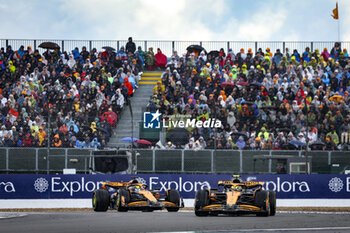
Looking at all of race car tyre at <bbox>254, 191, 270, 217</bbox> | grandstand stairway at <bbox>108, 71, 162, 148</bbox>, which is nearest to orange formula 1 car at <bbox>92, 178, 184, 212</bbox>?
race car tyre at <bbox>254, 191, 270, 217</bbox>

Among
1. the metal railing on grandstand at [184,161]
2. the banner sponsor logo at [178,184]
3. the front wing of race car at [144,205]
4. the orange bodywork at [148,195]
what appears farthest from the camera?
the metal railing on grandstand at [184,161]

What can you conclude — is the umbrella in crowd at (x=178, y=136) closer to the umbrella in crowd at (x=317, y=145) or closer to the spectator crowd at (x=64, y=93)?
the spectator crowd at (x=64, y=93)

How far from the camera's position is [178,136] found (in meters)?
25.8

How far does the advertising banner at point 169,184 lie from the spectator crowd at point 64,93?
1.82 m

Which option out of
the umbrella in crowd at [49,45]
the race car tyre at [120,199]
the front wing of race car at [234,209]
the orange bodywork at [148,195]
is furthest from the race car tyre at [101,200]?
the umbrella in crowd at [49,45]

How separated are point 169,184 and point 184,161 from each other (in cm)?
140

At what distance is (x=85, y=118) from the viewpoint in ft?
86.5

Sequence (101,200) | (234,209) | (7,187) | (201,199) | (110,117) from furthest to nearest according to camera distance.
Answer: (110,117) → (7,187) → (101,200) → (201,199) → (234,209)

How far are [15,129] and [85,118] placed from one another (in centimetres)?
269

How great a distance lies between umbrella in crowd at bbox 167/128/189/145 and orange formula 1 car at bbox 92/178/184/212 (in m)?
6.80

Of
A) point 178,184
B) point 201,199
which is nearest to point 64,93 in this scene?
point 178,184

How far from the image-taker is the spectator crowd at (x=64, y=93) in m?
25.9

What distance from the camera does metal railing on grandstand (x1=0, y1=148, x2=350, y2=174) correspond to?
25.2 metres

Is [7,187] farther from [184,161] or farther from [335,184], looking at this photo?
[335,184]
